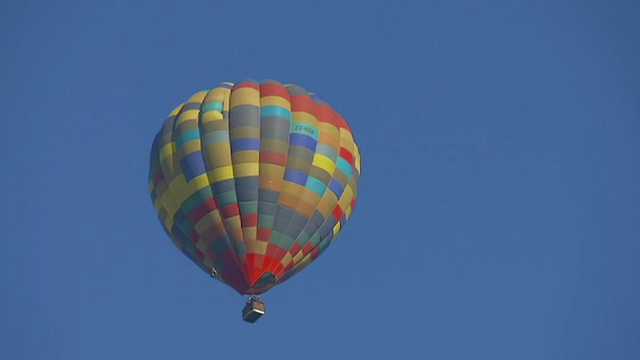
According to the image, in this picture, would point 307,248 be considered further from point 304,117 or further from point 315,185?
point 304,117

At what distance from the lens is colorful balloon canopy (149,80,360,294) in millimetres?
37594

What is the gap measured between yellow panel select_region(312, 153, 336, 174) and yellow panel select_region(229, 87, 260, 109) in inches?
76.8

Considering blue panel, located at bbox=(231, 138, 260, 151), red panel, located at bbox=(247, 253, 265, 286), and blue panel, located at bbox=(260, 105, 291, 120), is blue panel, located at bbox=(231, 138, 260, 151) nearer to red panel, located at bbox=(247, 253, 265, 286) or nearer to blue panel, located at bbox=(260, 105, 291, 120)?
blue panel, located at bbox=(260, 105, 291, 120)

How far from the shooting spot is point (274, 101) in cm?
3919

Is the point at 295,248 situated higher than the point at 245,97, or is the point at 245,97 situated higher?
the point at 245,97

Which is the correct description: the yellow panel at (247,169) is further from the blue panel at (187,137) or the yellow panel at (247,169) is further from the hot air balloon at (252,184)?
the blue panel at (187,137)

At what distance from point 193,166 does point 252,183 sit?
1482 mm

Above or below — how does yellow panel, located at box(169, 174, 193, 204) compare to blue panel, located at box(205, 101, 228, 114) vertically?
below

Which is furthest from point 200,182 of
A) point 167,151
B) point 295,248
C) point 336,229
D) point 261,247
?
point 336,229

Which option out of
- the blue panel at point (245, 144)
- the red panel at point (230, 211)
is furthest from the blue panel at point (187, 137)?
the red panel at point (230, 211)

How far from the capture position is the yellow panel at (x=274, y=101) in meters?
39.1

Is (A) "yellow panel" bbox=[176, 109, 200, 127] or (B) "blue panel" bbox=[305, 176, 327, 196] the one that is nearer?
(B) "blue panel" bbox=[305, 176, 327, 196]

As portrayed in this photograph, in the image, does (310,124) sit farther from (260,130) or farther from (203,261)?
(203,261)

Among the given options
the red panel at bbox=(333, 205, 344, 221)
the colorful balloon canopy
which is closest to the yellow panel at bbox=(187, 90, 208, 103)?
the colorful balloon canopy
